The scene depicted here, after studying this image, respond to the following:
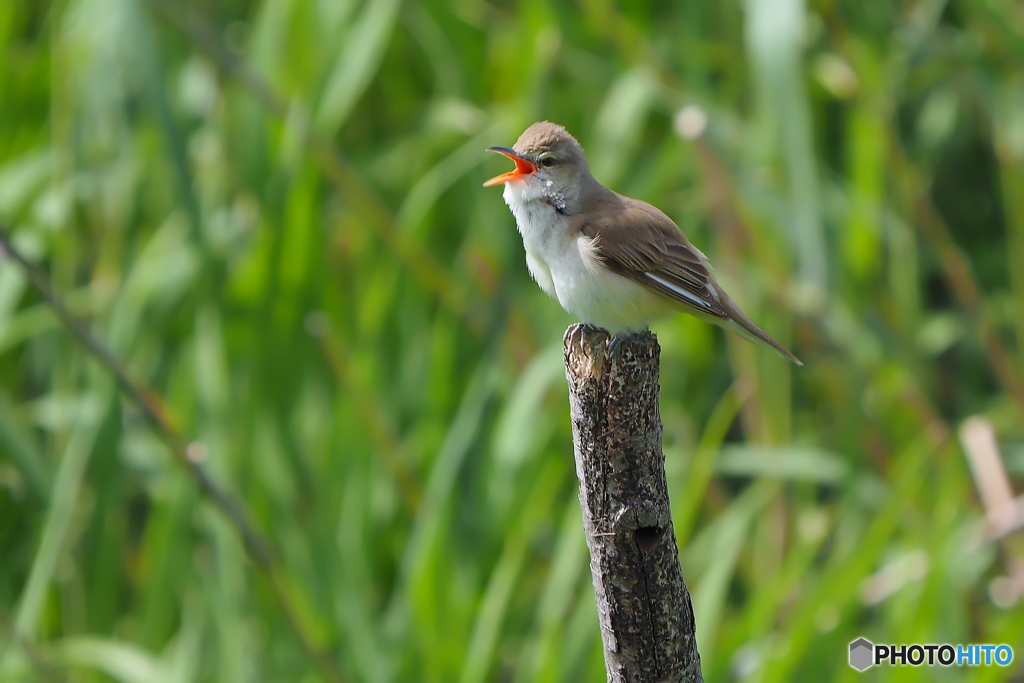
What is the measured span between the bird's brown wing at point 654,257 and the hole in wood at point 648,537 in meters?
0.75

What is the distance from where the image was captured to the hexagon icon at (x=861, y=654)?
2682 millimetres

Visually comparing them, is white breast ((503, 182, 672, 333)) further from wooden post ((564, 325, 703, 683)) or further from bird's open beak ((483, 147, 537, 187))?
wooden post ((564, 325, 703, 683))

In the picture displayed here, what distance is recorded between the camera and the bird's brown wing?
2.21 metres

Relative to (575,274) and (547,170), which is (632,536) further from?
(547,170)

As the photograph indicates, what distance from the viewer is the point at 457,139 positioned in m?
3.60

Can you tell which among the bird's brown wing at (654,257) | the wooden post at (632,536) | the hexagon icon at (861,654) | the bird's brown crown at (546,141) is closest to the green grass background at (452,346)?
the hexagon icon at (861,654)

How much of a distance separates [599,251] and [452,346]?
1.02 m

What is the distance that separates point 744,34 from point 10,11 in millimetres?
2531

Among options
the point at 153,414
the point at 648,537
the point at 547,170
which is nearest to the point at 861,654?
the point at 648,537

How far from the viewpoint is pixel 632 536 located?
1.56 metres

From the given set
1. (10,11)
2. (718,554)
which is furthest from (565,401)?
(10,11)

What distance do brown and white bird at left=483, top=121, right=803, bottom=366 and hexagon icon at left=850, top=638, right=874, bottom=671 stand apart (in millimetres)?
987

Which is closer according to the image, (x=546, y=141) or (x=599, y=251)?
(x=599, y=251)

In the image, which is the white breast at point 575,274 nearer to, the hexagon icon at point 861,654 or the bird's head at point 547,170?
the bird's head at point 547,170
